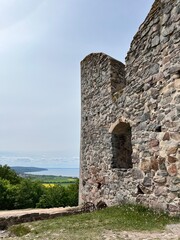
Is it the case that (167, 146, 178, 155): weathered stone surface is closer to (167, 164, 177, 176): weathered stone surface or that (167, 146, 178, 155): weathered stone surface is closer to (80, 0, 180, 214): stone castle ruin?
(80, 0, 180, 214): stone castle ruin

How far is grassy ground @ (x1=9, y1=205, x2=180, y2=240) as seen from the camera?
4.19 m

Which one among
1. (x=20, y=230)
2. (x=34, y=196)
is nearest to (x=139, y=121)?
(x=20, y=230)

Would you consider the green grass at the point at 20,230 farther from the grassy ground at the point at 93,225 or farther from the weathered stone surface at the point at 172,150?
the weathered stone surface at the point at 172,150

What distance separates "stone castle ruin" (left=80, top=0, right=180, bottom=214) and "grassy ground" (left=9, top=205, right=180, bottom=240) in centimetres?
42

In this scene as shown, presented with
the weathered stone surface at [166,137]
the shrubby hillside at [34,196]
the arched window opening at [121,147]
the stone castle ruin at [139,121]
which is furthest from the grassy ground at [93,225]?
the shrubby hillside at [34,196]

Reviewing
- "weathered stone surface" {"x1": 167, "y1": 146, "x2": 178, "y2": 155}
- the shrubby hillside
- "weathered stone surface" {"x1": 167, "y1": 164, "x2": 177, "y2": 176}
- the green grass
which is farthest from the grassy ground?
the shrubby hillside

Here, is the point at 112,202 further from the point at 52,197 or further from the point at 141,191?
the point at 52,197

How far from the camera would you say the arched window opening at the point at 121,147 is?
25.8ft

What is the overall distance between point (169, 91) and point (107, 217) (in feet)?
8.68

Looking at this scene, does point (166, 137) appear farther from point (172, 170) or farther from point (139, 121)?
point (139, 121)

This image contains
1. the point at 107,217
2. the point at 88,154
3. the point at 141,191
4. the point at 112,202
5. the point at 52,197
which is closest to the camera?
the point at 107,217

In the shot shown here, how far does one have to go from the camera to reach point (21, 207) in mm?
12711

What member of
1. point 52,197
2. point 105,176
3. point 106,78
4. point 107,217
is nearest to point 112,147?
point 105,176

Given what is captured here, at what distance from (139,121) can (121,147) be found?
1.74 m
